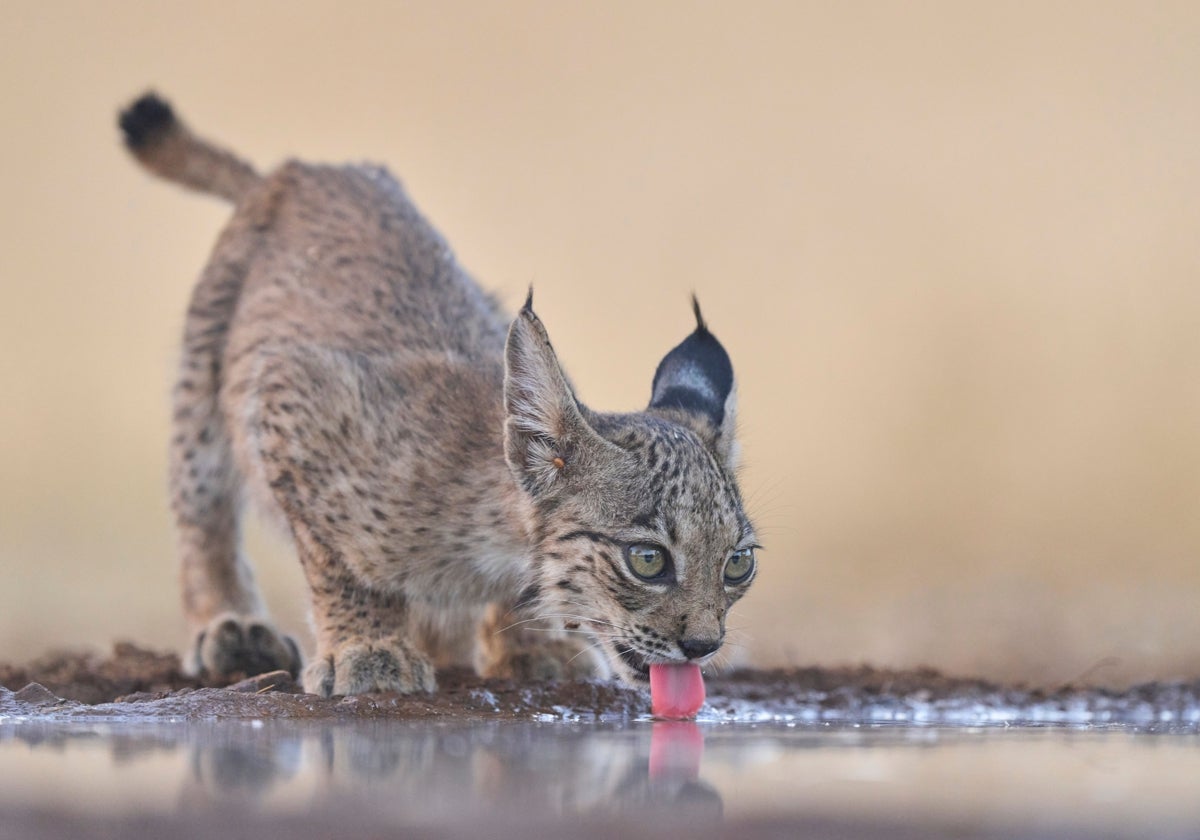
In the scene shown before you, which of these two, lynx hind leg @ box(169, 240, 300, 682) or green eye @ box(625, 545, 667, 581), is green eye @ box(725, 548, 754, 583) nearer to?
green eye @ box(625, 545, 667, 581)

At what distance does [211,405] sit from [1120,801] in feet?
17.1

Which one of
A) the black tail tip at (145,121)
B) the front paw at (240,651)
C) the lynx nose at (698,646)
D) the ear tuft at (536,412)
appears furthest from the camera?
the black tail tip at (145,121)

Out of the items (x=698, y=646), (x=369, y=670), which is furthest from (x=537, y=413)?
(x=369, y=670)

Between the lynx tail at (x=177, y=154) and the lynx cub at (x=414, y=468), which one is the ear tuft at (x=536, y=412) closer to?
the lynx cub at (x=414, y=468)

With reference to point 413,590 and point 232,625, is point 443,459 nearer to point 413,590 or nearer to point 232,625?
point 413,590

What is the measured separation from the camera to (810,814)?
2.77 meters

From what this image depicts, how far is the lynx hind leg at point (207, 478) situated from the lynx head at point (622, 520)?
2.31 metres

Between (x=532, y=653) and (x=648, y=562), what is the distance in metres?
1.36

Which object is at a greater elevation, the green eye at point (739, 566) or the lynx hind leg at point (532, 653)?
the green eye at point (739, 566)

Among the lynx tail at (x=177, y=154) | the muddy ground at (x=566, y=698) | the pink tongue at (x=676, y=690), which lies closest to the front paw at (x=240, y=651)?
the muddy ground at (x=566, y=698)

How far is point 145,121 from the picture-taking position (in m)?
7.90

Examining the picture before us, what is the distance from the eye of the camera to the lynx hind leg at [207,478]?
711 centimetres

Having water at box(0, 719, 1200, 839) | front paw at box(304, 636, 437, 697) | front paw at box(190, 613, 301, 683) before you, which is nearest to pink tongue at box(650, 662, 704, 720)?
water at box(0, 719, 1200, 839)

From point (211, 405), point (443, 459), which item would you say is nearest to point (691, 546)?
point (443, 459)
